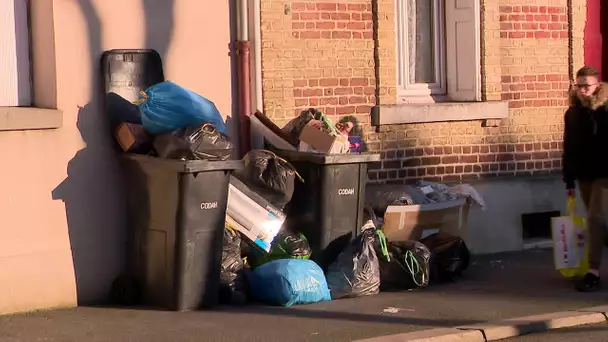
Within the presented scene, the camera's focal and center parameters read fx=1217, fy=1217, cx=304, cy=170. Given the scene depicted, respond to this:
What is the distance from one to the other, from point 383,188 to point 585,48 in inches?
144

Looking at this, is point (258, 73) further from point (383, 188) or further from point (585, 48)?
point (585, 48)

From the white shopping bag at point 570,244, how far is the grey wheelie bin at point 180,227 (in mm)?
3023

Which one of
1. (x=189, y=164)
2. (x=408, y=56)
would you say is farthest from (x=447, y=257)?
(x=189, y=164)

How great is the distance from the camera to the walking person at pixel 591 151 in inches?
389

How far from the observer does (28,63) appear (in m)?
9.59

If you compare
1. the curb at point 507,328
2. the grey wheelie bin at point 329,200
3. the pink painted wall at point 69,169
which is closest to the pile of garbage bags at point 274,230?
the grey wheelie bin at point 329,200

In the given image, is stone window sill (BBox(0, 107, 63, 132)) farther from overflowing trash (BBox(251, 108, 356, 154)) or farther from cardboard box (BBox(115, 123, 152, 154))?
overflowing trash (BBox(251, 108, 356, 154))

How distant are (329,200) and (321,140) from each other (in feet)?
1.68

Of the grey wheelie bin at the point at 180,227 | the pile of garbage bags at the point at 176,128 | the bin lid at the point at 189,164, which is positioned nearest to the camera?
the bin lid at the point at 189,164

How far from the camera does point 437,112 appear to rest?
11.8 meters

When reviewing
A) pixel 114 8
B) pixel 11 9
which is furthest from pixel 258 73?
pixel 11 9

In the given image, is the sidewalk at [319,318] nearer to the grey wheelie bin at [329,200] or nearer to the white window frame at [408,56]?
the grey wheelie bin at [329,200]

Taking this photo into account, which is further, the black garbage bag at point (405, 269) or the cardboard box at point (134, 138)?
the black garbage bag at point (405, 269)

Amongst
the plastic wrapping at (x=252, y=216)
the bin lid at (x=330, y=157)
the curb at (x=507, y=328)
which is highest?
the bin lid at (x=330, y=157)
